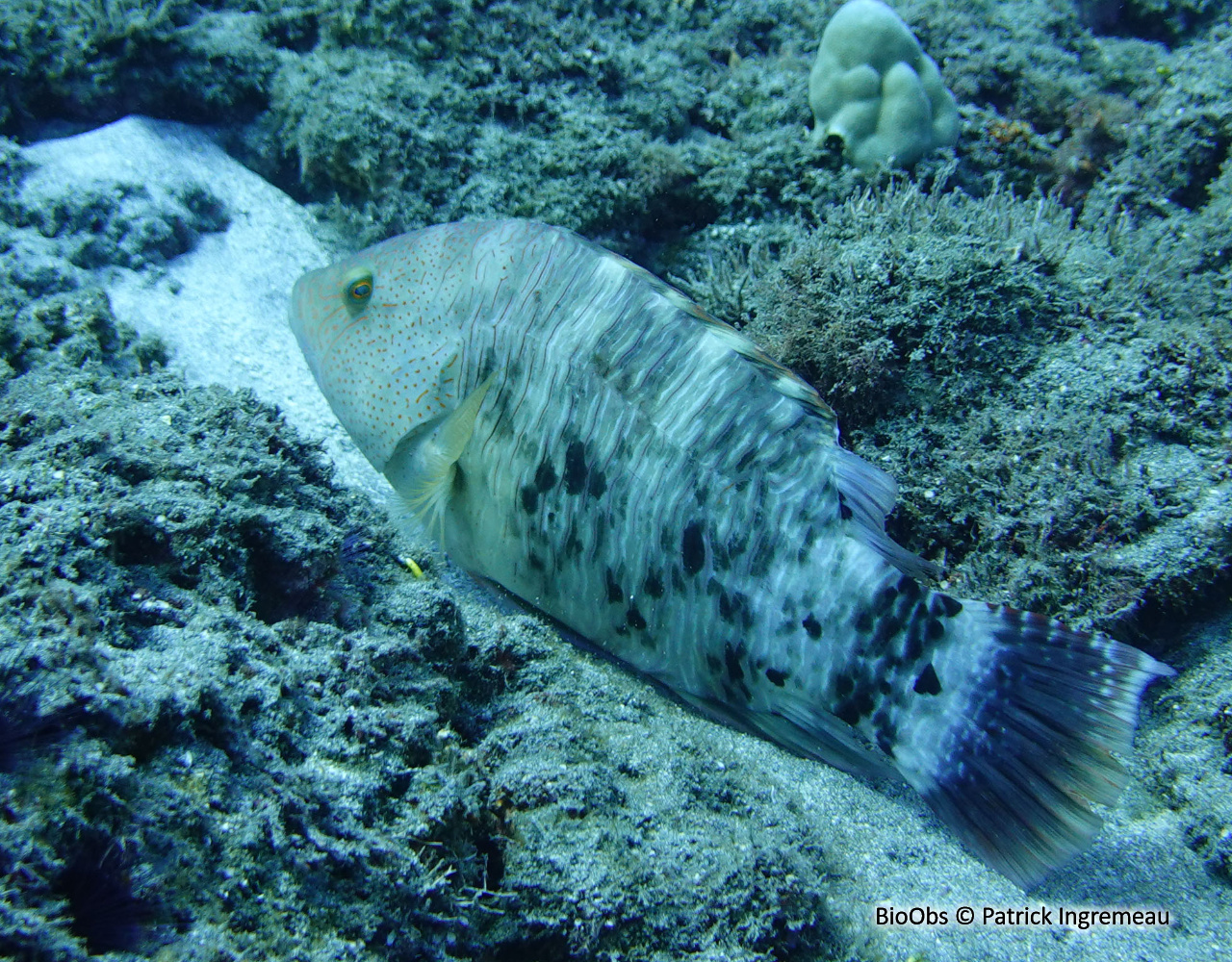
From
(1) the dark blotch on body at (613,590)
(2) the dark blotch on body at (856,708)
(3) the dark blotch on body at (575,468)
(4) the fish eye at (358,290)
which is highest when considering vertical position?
(4) the fish eye at (358,290)

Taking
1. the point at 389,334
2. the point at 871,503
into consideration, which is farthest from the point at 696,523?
the point at 389,334

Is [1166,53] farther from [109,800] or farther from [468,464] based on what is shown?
[109,800]

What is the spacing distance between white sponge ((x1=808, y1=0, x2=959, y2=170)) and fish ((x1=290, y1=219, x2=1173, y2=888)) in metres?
3.33

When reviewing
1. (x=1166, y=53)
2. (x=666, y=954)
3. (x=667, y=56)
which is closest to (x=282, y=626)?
(x=666, y=954)

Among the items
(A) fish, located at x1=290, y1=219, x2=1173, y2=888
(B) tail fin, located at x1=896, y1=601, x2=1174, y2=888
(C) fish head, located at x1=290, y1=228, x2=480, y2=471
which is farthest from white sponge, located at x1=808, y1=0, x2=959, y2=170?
(B) tail fin, located at x1=896, y1=601, x2=1174, y2=888

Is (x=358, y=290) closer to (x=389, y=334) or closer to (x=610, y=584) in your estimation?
(x=389, y=334)

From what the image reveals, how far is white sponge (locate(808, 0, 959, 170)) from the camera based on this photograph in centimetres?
493

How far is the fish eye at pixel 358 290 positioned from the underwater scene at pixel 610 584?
2 cm

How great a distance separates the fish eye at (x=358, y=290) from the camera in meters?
3.12

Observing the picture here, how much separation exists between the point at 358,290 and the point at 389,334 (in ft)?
0.99

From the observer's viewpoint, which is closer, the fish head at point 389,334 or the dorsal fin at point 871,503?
the dorsal fin at point 871,503

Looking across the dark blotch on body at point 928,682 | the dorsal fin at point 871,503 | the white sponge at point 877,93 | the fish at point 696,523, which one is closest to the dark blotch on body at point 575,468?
the fish at point 696,523

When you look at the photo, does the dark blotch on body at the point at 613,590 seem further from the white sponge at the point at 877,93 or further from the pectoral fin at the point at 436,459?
the white sponge at the point at 877,93

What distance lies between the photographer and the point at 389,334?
3.05 meters
